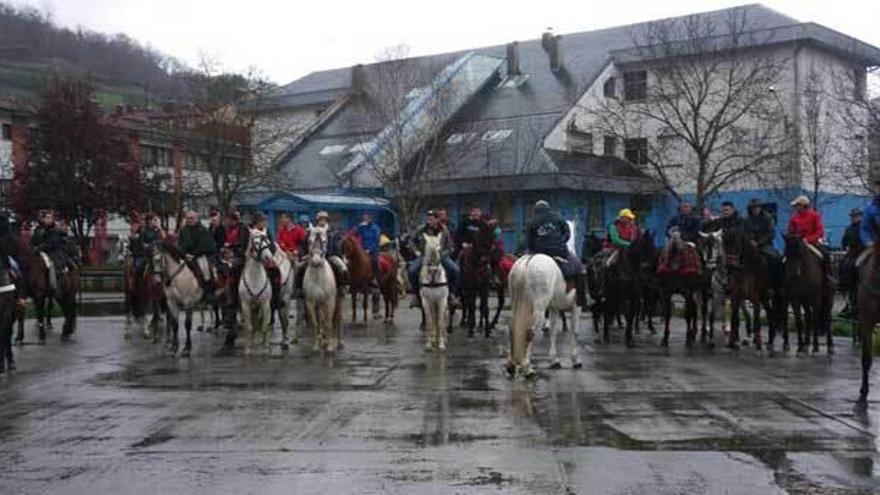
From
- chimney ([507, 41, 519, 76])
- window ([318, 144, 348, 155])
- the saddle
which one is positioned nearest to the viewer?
the saddle

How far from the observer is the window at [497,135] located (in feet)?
163

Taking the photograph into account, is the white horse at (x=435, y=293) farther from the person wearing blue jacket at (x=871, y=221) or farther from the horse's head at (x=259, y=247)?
the person wearing blue jacket at (x=871, y=221)

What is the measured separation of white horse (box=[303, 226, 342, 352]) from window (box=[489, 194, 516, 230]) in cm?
2723

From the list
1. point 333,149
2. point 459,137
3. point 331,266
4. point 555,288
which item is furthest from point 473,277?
point 333,149

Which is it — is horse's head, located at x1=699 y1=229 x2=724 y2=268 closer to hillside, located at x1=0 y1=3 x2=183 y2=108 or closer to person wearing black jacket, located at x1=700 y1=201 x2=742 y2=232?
person wearing black jacket, located at x1=700 y1=201 x2=742 y2=232

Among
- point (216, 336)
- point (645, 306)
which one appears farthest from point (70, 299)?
point (645, 306)

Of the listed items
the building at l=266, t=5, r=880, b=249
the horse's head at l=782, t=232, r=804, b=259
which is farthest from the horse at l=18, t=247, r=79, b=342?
the building at l=266, t=5, r=880, b=249

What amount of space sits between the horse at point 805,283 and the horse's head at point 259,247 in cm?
853

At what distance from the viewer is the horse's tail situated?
44.0ft

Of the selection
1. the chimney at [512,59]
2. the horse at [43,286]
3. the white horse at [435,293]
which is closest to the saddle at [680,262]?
the white horse at [435,293]

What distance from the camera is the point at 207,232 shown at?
60.0 ft

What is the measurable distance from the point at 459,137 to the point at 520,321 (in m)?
35.7

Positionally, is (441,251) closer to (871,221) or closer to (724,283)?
(724,283)

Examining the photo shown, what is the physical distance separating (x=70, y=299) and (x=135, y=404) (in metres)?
10.2
